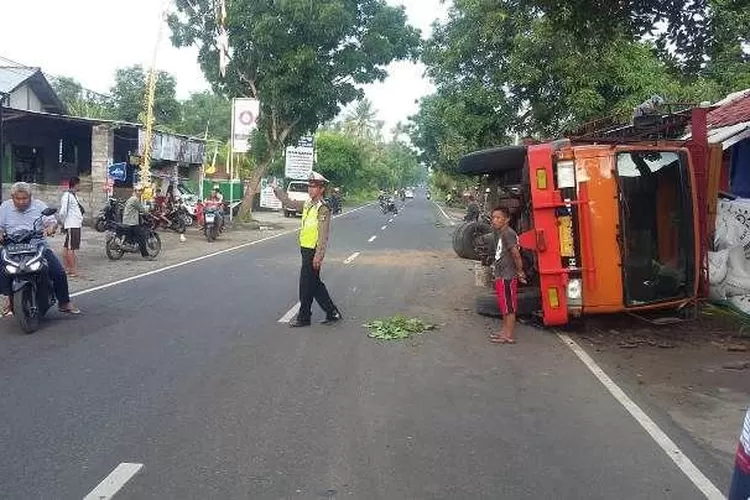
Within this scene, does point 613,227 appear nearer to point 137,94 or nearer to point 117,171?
point 117,171

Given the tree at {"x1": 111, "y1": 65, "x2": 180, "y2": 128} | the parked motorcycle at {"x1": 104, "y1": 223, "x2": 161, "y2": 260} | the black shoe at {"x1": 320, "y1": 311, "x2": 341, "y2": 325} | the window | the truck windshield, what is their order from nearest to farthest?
the truck windshield
the black shoe at {"x1": 320, "y1": 311, "x2": 341, "y2": 325}
the parked motorcycle at {"x1": 104, "y1": 223, "x2": 161, "y2": 260}
the window
the tree at {"x1": 111, "y1": 65, "x2": 180, "y2": 128}

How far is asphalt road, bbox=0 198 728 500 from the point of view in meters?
4.26

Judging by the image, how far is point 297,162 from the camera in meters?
48.2

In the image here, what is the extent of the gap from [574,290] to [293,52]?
21826 millimetres

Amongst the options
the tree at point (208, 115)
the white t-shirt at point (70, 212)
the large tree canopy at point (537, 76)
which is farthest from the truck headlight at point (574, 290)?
the tree at point (208, 115)

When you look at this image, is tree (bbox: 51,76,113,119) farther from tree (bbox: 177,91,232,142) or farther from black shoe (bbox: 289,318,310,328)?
black shoe (bbox: 289,318,310,328)

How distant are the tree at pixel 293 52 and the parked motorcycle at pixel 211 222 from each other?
704 cm

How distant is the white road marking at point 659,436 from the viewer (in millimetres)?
4371

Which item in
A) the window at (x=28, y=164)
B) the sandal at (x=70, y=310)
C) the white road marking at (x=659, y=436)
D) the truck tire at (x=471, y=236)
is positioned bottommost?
the white road marking at (x=659, y=436)

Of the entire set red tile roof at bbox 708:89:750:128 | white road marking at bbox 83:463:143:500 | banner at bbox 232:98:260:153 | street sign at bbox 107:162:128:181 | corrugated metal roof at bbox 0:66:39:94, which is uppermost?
corrugated metal roof at bbox 0:66:39:94

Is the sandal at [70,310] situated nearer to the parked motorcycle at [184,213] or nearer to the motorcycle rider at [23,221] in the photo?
the motorcycle rider at [23,221]

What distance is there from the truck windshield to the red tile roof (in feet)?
7.42

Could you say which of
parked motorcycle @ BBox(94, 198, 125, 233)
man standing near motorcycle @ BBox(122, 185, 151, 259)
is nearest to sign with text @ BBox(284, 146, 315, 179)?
parked motorcycle @ BBox(94, 198, 125, 233)

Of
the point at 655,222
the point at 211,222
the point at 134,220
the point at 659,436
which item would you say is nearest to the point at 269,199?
the point at 211,222
